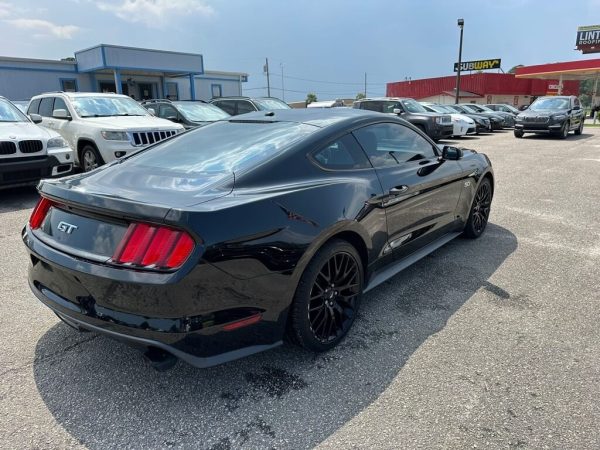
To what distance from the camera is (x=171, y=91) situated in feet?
101

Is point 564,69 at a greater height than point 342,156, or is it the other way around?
point 564,69

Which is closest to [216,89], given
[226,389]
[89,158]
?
[89,158]

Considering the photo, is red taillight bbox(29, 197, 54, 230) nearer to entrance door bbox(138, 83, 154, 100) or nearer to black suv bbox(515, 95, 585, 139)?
black suv bbox(515, 95, 585, 139)

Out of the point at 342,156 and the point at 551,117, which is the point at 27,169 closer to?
the point at 342,156

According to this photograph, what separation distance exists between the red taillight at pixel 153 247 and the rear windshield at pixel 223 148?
0.70 metres

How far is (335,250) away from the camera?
277cm

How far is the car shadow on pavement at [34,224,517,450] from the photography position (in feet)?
7.19

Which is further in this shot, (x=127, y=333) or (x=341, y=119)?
(x=341, y=119)

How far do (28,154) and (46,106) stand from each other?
10.6ft

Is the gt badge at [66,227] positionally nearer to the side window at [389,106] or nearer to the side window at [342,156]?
the side window at [342,156]

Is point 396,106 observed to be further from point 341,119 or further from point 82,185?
point 82,185

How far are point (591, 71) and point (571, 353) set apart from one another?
44.4 m

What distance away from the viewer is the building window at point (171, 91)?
30.4 meters

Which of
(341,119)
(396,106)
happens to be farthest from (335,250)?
(396,106)
